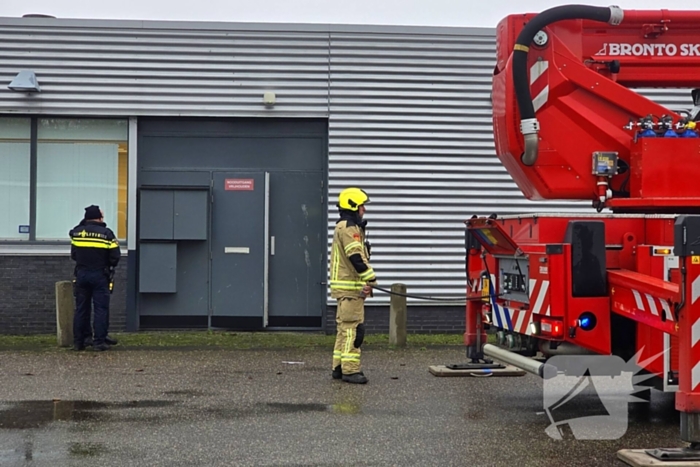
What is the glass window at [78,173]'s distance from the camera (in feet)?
48.5

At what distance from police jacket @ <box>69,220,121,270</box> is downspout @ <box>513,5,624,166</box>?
6.16m

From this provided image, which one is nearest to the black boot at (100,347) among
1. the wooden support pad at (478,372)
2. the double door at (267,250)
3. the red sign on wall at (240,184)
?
the double door at (267,250)

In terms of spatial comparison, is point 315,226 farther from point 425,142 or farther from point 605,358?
point 605,358

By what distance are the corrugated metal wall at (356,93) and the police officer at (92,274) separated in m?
2.45

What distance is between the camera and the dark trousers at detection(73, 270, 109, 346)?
500 inches

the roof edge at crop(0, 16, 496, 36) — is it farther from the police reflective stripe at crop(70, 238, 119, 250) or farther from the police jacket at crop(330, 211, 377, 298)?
the police jacket at crop(330, 211, 377, 298)

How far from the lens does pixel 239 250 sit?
14.8m

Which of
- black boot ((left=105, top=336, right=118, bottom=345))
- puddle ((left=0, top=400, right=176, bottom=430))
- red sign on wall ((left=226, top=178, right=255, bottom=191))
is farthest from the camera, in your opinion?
red sign on wall ((left=226, top=178, right=255, bottom=191))

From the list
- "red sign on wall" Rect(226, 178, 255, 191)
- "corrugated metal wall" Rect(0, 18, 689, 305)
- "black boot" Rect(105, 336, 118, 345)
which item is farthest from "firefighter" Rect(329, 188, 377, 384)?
"red sign on wall" Rect(226, 178, 255, 191)

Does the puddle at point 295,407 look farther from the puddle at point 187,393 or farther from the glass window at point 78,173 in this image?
the glass window at point 78,173

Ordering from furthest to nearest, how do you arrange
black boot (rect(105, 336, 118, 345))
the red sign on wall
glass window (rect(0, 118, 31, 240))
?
the red sign on wall
glass window (rect(0, 118, 31, 240))
black boot (rect(105, 336, 118, 345))

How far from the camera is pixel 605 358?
8.02 metres

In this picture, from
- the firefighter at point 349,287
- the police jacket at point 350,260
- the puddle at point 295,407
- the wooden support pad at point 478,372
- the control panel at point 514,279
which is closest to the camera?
the control panel at point 514,279

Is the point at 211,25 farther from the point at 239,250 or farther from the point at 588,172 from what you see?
the point at 588,172
